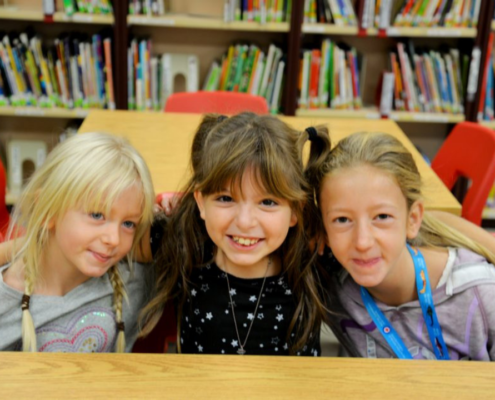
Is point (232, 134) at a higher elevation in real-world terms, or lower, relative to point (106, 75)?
higher

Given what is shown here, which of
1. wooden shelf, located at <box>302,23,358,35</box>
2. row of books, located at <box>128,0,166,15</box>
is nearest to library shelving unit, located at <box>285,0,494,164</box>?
wooden shelf, located at <box>302,23,358,35</box>

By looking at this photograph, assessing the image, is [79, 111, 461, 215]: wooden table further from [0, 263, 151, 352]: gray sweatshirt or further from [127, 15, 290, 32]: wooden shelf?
[127, 15, 290, 32]: wooden shelf

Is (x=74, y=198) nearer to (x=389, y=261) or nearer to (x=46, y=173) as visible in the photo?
(x=46, y=173)

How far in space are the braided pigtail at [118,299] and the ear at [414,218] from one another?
633mm

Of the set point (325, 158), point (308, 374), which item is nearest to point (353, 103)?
point (325, 158)

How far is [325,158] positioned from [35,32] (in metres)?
2.53

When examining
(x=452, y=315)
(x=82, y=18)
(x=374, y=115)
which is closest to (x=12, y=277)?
(x=452, y=315)

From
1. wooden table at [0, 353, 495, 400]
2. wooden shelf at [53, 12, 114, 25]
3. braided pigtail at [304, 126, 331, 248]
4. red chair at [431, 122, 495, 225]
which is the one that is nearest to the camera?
wooden table at [0, 353, 495, 400]

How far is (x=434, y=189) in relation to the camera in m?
1.89

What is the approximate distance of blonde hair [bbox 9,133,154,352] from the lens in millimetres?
1279

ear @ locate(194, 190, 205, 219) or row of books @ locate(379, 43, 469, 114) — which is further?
row of books @ locate(379, 43, 469, 114)

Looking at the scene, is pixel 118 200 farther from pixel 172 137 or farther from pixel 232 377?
pixel 172 137

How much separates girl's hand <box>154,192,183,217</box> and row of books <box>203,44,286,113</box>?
5.70 ft

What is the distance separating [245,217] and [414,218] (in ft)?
1.21
